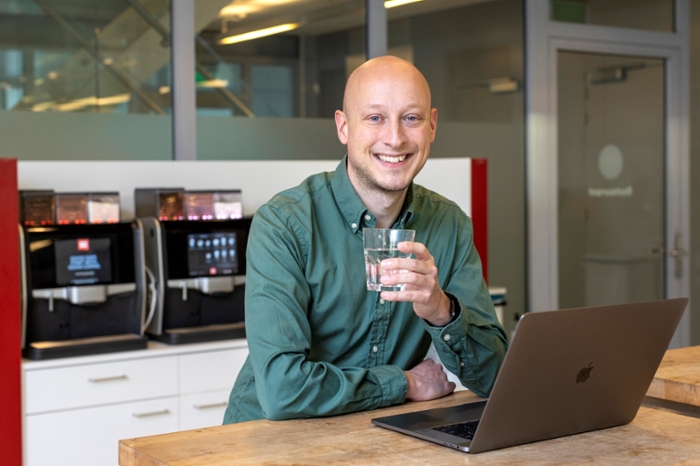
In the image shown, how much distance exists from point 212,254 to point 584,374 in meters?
2.10

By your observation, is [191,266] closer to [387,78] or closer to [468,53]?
[387,78]

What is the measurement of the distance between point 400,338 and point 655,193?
4166 millimetres

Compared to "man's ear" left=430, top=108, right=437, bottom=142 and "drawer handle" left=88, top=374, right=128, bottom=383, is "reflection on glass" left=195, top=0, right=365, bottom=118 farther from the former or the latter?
"man's ear" left=430, top=108, right=437, bottom=142

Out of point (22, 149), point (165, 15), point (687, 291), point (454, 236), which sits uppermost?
point (165, 15)

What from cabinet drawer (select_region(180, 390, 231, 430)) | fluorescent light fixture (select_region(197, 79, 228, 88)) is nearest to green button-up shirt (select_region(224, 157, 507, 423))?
cabinet drawer (select_region(180, 390, 231, 430))

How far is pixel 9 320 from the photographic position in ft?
9.01

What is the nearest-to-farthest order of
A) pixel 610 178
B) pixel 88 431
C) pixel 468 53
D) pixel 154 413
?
pixel 88 431 < pixel 154 413 < pixel 468 53 < pixel 610 178

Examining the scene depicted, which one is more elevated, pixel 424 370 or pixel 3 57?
pixel 3 57

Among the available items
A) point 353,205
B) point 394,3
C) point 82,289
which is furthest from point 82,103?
point 353,205

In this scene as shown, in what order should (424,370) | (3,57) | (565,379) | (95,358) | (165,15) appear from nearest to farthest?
(565,379) < (424,370) < (95,358) < (3,57) < (165,15)

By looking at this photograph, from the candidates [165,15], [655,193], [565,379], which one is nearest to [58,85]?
[165,15]

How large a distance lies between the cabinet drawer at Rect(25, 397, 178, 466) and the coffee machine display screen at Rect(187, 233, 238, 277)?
1.66ft

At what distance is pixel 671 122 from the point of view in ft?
18.1

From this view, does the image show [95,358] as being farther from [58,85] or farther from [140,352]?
[58,85]
